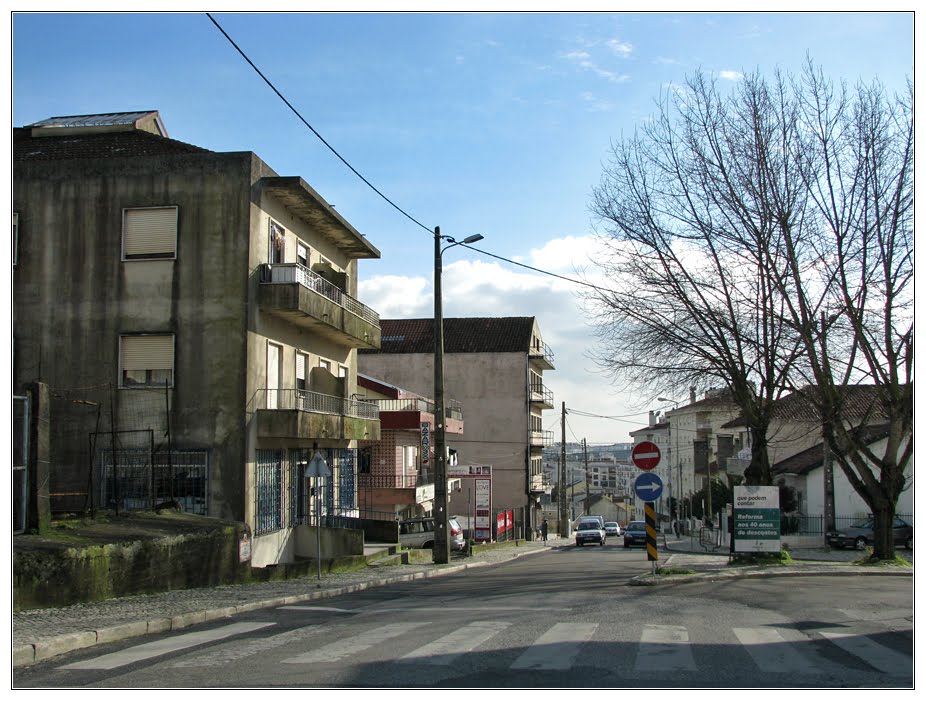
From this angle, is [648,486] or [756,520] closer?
[648,486]

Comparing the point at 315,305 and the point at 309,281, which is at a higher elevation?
the point at 309,281

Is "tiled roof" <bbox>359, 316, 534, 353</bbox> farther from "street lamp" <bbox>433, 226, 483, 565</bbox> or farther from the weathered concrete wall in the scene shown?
the weathered concrete wall

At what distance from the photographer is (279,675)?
7.86 m

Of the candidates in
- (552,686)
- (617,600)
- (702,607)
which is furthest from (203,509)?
(552,686)

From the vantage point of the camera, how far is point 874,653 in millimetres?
Answer: 9133

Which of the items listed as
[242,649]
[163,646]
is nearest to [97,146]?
[163,646]

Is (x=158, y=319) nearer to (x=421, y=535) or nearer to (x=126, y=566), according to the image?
(x=126, y=566)

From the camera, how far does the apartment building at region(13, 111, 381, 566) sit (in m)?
22.0

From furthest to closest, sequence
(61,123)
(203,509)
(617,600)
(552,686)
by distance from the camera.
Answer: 1. (61,123)
2. (203,509)
3. (617,600)
4. (552,686)

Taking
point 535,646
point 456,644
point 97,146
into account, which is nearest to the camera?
point 535,646

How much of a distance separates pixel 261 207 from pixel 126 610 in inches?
503

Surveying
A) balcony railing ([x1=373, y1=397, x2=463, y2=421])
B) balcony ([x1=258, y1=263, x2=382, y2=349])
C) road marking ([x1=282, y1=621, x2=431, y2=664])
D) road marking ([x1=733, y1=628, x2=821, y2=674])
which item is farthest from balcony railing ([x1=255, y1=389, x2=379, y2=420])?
road marking ([x1=733, y1=628, x2=821, y2=674])

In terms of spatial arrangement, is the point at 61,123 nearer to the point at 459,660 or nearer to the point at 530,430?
the point at 459,660

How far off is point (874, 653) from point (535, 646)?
3338 millimetres
